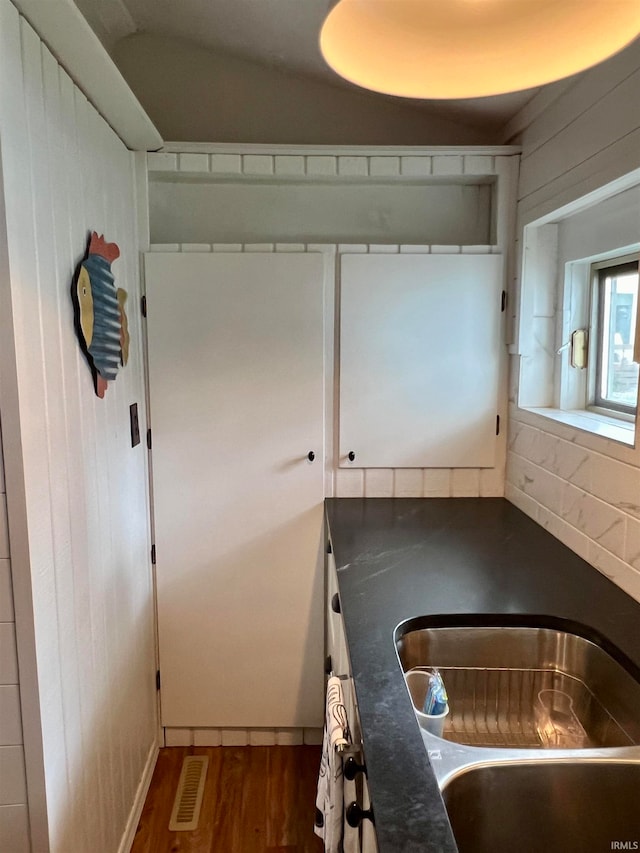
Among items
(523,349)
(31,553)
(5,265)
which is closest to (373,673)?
(31,553)

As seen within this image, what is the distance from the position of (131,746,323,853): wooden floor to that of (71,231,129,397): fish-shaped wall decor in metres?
1.37

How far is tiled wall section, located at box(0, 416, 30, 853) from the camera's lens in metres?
1.17

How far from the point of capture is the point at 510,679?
4.35 feet

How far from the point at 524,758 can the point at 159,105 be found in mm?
2210

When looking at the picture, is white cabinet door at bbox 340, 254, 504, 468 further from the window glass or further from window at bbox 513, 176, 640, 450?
the window glass

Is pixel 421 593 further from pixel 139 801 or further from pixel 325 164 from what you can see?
pixel 325 164

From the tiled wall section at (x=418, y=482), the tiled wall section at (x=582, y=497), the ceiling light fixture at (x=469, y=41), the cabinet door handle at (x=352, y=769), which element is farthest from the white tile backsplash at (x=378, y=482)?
the ceiling light fixture at (x=469, y=41)

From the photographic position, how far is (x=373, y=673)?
1092mm

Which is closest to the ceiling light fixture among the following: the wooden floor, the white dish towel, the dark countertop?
the dark countertop

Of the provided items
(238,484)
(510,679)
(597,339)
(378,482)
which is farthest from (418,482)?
(510,679)

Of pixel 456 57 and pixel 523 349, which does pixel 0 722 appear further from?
pixel 523 349

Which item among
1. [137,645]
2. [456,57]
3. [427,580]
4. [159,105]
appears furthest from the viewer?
[159,105]

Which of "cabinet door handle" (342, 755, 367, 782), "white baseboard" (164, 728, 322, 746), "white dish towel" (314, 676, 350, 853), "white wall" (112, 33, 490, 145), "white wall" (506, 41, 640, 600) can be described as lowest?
"white baseboard" (164, 728, 322, 746)

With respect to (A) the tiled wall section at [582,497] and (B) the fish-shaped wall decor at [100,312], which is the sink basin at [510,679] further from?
(B) the fish-shaped wall decor at [100,312]
